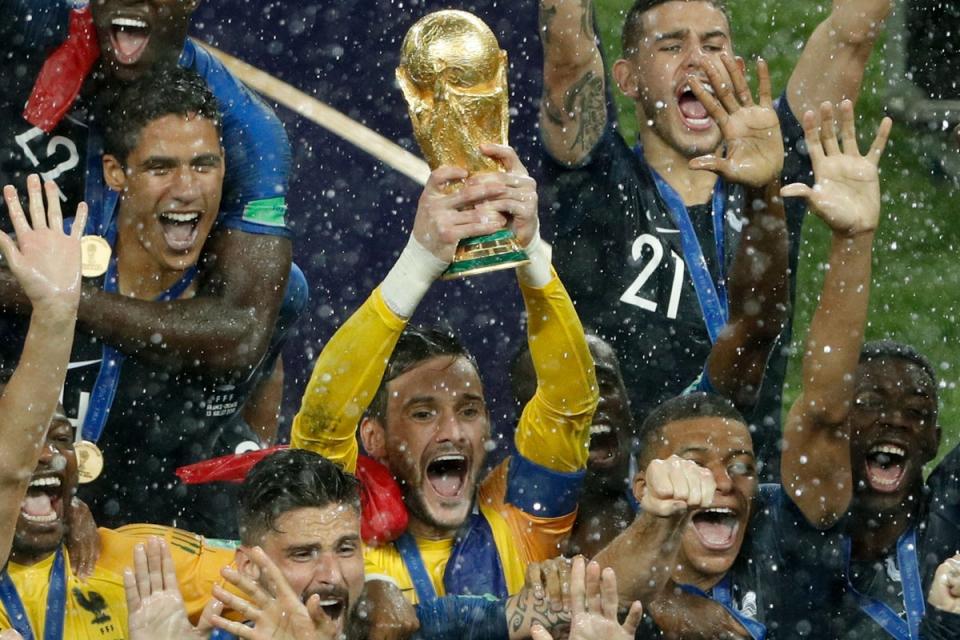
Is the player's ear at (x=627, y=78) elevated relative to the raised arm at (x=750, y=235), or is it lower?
elevated

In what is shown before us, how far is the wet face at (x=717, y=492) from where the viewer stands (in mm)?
4734

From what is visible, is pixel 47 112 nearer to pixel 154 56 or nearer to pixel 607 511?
pixel 154 56

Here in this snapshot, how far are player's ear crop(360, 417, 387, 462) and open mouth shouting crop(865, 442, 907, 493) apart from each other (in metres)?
1.07

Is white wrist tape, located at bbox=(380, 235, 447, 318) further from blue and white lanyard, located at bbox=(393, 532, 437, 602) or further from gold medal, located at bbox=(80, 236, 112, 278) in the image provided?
gold medal, located at bbox=(80, 236, 112, 278)

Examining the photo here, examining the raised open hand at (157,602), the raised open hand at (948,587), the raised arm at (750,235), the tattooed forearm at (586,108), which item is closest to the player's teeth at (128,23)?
the tattooed forearm at (586,108)

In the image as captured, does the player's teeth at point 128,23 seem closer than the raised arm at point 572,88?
Yes

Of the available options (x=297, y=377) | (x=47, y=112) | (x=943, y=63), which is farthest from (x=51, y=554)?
(x=943, y=63)

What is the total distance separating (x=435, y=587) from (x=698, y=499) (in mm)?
687

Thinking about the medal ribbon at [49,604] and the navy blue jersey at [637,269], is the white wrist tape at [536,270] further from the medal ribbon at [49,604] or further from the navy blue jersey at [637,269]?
the medal ribbon at [49,604]

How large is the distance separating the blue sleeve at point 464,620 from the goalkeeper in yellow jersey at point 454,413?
210mm

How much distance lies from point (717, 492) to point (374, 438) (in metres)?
0.74

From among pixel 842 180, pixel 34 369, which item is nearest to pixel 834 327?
pixel 842 180

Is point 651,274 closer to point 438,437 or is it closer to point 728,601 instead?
point 438,437

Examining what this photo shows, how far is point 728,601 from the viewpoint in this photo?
4.72 meters
